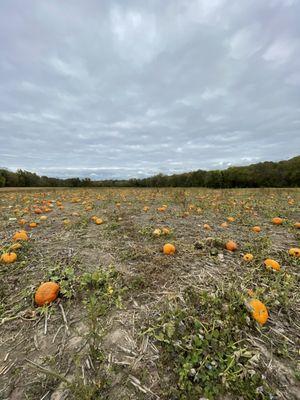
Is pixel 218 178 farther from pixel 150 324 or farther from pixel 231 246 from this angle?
pixel 150 324

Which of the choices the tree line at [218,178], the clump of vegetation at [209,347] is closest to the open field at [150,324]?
the clump of vegetation at [209,347]

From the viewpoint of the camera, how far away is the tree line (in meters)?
23.1

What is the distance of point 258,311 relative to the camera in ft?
5.05

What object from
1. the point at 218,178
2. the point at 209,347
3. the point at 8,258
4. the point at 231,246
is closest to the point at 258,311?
the point at 209,347

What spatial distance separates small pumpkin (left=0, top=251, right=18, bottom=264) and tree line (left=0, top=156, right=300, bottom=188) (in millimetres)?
23141

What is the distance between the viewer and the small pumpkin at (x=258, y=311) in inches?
59.1

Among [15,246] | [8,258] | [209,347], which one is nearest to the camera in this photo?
[209,347]

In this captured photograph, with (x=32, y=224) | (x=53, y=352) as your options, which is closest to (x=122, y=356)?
(x=53, y=352)

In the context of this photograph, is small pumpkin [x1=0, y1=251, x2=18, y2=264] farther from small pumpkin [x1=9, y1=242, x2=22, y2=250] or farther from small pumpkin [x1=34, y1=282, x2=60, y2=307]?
small pumpkin [x1=34, y1=282, x2=60, y2=307]

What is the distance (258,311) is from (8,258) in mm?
2660

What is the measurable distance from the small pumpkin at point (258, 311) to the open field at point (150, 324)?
38 mm

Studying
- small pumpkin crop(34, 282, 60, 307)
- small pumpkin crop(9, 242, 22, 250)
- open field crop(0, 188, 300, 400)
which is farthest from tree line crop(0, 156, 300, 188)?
→ small pumpkin crop(34, 282, 60, 307)

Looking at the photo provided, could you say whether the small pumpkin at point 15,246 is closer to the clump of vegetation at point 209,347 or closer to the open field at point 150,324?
the open field at point 150,324

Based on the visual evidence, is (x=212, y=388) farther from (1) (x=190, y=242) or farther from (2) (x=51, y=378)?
(1) (x=190, y=242)
